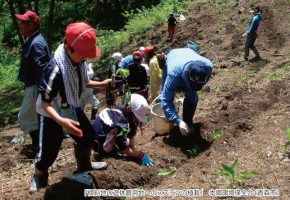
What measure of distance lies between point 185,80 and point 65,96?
5.86ft

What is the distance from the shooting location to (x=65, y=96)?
3785 mm

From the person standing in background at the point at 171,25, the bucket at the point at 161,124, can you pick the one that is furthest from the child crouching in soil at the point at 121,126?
the person standing in background at the point at 171,25

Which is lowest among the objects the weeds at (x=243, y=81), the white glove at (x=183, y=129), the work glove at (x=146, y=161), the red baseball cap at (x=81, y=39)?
the weeds at (x=243, y=81)

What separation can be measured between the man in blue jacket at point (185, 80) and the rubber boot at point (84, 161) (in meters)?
1.17

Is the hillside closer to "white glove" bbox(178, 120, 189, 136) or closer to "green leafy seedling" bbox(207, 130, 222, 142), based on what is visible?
"green leafy seedling" bbox(207, 130, 222, 142)

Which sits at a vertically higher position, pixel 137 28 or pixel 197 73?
pixel 197 73

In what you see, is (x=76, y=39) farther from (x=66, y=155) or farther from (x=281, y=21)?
(x=281, y=21)

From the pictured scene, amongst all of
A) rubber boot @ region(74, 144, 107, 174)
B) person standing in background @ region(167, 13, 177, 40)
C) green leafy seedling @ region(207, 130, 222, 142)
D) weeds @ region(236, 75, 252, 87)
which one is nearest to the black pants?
rubber boot @ region(74, 144, 107, 174)

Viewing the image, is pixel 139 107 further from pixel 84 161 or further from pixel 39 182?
pixel 39 182

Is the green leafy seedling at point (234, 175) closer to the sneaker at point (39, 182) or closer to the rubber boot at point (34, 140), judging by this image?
the sneaker at point (39, 182)

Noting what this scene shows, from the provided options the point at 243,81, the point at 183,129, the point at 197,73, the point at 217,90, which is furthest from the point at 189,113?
the point at 243,81

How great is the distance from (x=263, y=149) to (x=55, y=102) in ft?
7.76

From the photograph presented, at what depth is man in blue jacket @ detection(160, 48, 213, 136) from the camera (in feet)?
16.3

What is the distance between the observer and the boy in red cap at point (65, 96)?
3494 mm
